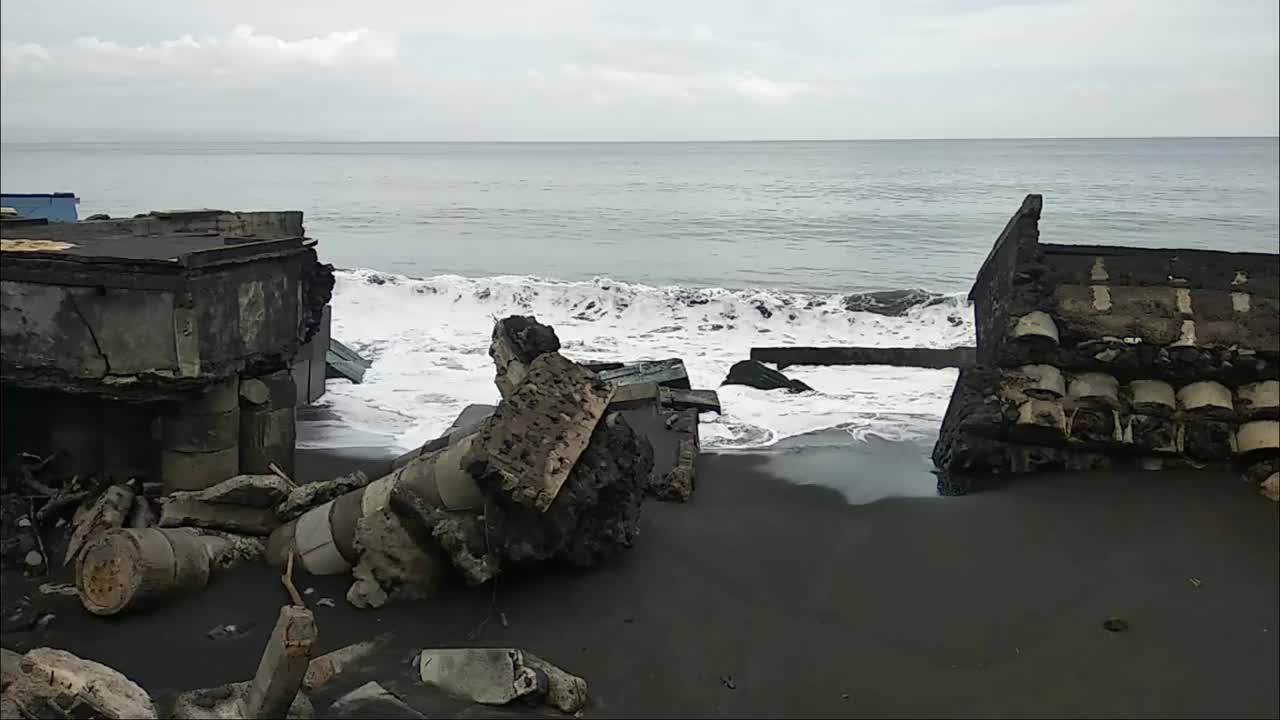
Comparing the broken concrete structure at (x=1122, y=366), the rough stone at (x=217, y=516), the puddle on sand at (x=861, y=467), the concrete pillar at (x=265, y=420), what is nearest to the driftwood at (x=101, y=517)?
the rough stone at (x=217, y=516)

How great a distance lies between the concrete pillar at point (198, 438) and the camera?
6828mm

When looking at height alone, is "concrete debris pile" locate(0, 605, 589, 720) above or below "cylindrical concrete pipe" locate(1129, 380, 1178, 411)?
below

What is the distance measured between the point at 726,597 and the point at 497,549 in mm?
1325

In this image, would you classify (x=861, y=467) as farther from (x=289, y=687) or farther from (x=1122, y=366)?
(x=289, y=687)

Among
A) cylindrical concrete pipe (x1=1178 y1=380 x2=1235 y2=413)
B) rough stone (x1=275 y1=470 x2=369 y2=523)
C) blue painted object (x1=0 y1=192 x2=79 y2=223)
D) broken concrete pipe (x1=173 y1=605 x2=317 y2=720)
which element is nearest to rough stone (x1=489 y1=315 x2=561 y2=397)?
rough stone (x1=275 y1=470 x2=369 y2=523)

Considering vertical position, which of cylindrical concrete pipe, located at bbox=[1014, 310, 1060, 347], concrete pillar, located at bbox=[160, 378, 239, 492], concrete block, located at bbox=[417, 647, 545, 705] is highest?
cylindrical concrete pipe, located at bbox=[1014, 310, 1060, 347]

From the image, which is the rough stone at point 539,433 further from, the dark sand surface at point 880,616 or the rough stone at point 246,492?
the rough stone at point 246,492

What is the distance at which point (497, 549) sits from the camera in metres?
5.96

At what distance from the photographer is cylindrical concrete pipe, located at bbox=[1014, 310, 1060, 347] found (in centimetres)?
805

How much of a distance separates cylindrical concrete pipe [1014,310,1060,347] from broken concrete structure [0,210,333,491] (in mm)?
5197

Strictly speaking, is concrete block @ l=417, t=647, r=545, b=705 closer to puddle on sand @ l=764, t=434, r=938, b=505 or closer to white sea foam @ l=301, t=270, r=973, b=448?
puddle on sand @ l=764, t=434, r=938, b=505

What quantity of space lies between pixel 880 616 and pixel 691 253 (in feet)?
84.3

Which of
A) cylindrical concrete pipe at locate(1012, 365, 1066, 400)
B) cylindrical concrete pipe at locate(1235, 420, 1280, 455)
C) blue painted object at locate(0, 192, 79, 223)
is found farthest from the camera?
blue painted object at locate(0, 192, 79, 223)

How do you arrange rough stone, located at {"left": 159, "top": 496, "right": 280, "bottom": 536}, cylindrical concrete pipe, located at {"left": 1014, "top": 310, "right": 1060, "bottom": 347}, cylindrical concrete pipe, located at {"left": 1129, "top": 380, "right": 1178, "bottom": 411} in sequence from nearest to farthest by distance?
1. rough stone, located at {"left": 159, "top": 496, "right": 280, "bottom": 536}
2. cylindrical concrete pipe, located at {"left": 1129, "top": 380, "right": 1178, "bottom": 411}
3. cylindrical concrete pipe, located at {"left": 1014, "top": 310, "right": 1060, "bottom": 347}
